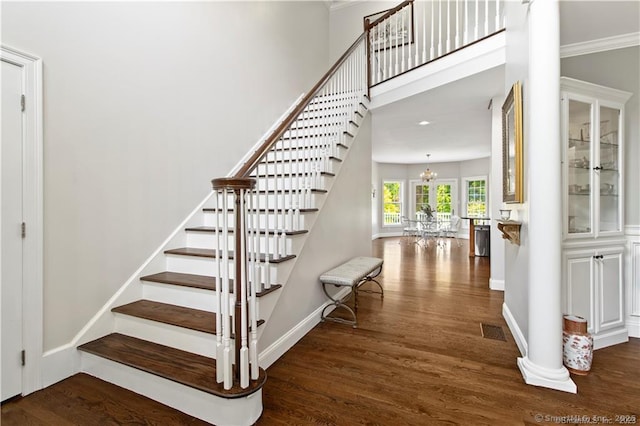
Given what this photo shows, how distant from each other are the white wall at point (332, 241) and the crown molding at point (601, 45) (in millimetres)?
2230

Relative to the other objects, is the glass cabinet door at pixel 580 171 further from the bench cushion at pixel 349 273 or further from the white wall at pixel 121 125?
the white wall at pixel 121 125

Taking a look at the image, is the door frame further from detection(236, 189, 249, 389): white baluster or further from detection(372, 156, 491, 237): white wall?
detection(372, 156, 491, 237): white wall

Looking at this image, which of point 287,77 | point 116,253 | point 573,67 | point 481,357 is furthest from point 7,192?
point 573,67

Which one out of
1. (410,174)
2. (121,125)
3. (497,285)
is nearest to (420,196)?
(410,174)

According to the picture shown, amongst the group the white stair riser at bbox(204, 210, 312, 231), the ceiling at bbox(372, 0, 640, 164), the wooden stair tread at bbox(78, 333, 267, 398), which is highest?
the ceiling at bbox(372, 0, 640, 164)

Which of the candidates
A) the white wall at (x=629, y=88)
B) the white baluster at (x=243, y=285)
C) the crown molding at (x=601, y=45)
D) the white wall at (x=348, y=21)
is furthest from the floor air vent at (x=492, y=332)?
the white wall at (x=348, y=21)

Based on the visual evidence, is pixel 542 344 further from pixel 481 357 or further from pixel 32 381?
pixel 32 381

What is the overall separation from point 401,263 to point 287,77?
3.99 meters

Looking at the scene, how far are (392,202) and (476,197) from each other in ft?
9.04

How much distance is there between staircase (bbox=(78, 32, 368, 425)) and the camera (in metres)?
1.55

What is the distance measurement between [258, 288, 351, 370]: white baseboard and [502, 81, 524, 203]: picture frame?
2.00m

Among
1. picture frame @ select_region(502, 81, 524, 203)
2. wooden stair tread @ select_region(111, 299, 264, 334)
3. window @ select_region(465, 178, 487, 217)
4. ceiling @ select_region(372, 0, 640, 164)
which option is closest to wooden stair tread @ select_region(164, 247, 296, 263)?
wooden stair tread @ select_region(111, 299, 264, 334)

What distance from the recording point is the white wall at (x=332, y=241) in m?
2.35

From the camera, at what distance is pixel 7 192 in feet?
5.48
